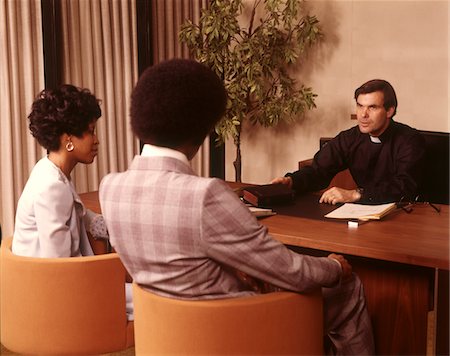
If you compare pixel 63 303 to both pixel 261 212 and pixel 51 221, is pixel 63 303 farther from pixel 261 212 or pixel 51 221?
pixel 261 212

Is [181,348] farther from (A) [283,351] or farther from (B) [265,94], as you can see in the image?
(B) [265,94]

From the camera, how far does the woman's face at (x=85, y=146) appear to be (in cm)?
262

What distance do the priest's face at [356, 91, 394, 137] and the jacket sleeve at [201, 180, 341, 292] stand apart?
1794 mm

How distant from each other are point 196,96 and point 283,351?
0.76 meters

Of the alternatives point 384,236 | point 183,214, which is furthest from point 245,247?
point 384,236

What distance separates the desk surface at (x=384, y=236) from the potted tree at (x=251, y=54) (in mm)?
2091

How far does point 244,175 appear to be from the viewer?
5.75m

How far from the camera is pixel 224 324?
5.98 feet

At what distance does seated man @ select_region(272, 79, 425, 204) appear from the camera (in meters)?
3.21

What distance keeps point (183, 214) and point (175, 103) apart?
296 mm

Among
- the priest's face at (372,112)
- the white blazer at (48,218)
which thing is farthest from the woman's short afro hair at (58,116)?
the priest's face at (372,112)

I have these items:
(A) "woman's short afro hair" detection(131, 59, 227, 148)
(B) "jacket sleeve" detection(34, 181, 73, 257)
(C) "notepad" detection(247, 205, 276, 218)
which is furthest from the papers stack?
(A) "woman's short afro hair" detection(131, 59, 227, 148)

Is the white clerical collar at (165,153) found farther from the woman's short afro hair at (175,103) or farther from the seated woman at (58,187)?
the seated woman at (58,187)

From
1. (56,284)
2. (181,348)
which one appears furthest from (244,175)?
(181,348)
